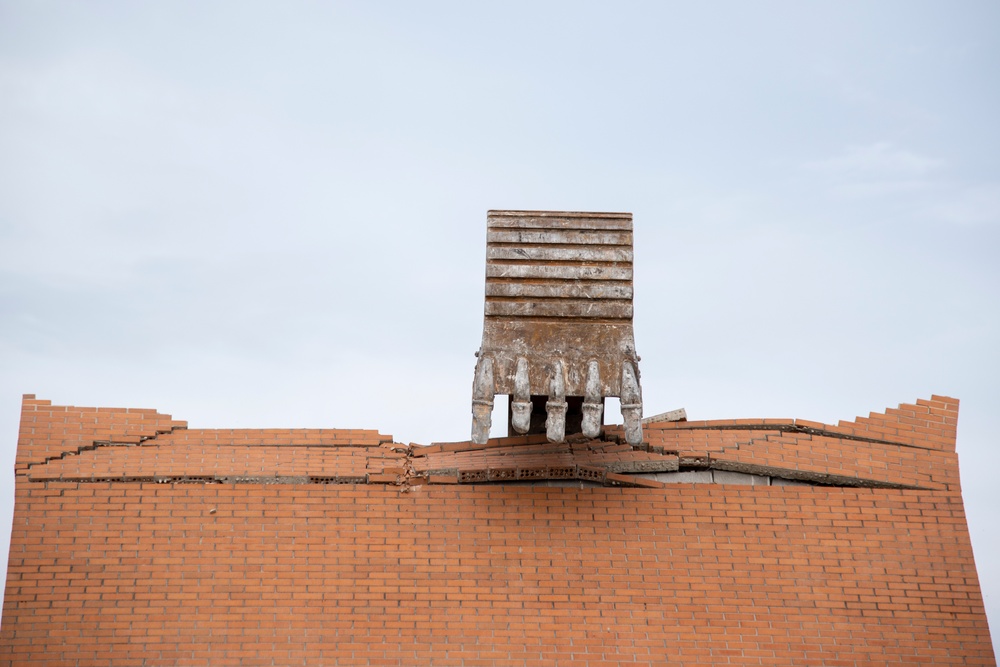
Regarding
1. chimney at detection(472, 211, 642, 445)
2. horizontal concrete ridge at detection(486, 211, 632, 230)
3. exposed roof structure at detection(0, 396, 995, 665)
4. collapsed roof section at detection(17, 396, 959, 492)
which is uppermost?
horizontal concrete ridge at detection(486, 211, 632, 230)

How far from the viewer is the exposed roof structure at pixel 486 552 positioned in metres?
9.01

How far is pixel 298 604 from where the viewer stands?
9.10 m

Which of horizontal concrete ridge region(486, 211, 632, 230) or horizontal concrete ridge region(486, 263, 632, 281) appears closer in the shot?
horizontal concrete ridge region(486, 263, 632, 281)

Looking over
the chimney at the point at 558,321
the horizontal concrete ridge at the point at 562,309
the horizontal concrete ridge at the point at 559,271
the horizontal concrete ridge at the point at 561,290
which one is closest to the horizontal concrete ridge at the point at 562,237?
the chimney at the point at 558,321

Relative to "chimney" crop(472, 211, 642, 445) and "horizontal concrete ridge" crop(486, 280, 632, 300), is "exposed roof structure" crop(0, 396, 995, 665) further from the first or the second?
"horizontal concrete ridge" crop(486, 280, 632, 300)

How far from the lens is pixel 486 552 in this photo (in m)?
9.34

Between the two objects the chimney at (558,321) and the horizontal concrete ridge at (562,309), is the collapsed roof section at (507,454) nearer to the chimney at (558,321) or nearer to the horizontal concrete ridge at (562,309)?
the chimney at (558,321)

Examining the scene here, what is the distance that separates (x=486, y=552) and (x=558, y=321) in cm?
221

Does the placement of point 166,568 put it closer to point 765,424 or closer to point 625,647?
point 625,647

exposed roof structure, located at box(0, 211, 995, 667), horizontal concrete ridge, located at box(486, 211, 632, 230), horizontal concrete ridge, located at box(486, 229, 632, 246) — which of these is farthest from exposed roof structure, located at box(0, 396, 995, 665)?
horizontal concrete ridge, located at box(486, 211, 632, 230)

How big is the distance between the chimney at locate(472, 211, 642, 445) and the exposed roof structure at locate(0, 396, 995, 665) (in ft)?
3.30

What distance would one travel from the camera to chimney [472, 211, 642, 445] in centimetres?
898

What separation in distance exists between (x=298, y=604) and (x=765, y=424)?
4.84 m

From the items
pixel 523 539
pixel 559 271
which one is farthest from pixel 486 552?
pixel 559 271
